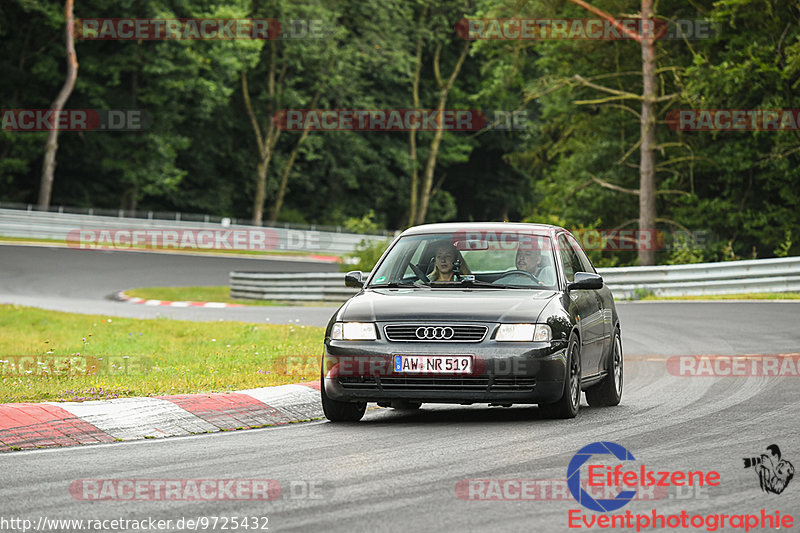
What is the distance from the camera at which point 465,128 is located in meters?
79.4

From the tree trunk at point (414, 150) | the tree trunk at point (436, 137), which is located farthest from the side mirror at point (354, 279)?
the tree trunk at point (436, 137)

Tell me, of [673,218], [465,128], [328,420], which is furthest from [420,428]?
[465,128]

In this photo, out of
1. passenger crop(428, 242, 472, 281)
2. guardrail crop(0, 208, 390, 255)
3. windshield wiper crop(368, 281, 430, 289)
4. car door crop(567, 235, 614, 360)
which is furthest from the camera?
guardrail crop(0, 208, 390, 255)

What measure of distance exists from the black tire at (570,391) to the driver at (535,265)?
2.28ft

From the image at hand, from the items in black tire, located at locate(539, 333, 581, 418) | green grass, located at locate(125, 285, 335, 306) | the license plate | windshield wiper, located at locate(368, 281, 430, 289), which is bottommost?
green grass, located at locate(125, 285, 335, 306)

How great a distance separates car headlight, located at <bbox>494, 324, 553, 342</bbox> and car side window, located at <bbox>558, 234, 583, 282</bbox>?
1331 millimetres

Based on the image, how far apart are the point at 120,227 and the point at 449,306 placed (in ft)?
133

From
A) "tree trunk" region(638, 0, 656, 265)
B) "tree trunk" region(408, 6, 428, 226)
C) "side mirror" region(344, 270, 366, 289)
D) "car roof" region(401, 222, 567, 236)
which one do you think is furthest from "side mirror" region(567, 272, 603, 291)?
"tree trunk" region(408, 6, 428, 226)

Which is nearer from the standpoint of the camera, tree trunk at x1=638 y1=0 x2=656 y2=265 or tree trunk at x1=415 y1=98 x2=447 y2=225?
tree trunk at x1=638 y1=0 x2=656 y2=265

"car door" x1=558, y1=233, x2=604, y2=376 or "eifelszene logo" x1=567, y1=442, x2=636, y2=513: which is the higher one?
"car door" x1=558, y1=233, x2=604, y2=376

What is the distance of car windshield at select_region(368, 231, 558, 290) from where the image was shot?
1115 centimetres

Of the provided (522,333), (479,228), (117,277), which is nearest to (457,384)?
(522,333)

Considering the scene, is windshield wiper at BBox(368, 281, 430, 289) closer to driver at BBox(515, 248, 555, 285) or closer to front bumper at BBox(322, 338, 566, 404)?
driver at BBox(515, 248, 555, 285)

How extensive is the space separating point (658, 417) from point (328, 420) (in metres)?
2.66
